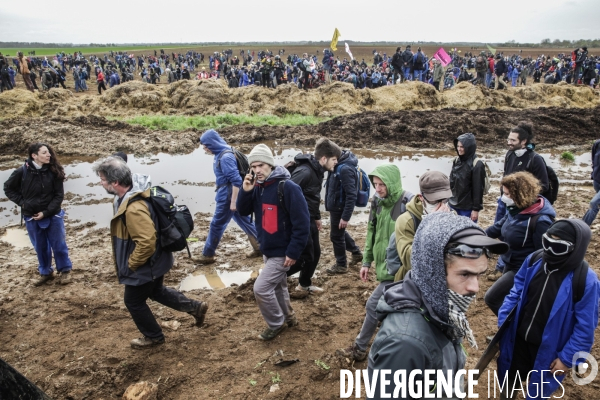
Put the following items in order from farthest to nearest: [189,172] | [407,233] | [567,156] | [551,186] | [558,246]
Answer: [567,156] < [189,172] < [551,186] < [407,233] < [558,246]

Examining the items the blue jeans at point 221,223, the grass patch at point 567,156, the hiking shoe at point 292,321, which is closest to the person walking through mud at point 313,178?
the hiking shoe at point 292,321

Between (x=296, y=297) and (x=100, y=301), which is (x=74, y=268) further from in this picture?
(x=296, y=297)

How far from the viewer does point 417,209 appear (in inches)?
122

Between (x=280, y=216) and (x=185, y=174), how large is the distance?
24.8 ft

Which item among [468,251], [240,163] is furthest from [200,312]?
[468,251]

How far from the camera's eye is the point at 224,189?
5910 mm

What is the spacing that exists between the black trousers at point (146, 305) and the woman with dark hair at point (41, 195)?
2271 millimetres

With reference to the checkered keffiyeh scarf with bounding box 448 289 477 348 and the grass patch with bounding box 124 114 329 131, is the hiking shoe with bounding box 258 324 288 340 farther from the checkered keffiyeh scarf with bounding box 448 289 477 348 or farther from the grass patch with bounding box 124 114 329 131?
the grass patch with bounding box 124 114 329 131

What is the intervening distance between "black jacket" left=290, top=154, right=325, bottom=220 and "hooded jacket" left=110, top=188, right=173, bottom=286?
183 cm

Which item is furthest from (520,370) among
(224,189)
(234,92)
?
(234,92)

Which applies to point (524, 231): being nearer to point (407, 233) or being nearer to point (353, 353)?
point (407, 233)

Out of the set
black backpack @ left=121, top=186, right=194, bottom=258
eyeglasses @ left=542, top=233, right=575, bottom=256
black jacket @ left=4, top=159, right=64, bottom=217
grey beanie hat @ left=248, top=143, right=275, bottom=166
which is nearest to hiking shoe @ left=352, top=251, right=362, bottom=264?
grey beanie hat @ left=248, top=143, right=275, bottom=166

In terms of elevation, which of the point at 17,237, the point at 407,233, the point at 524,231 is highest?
the point at 407,233

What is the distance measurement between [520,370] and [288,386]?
6.20 feet
